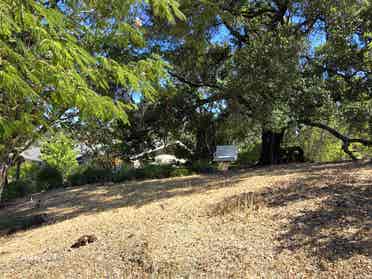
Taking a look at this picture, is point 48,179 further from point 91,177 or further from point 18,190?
point 91,177

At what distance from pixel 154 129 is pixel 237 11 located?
431 centimetres

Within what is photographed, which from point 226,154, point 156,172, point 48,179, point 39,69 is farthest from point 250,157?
point 39,69

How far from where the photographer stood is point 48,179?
12.3 metres

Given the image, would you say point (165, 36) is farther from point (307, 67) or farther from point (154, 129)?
point (307, 67)

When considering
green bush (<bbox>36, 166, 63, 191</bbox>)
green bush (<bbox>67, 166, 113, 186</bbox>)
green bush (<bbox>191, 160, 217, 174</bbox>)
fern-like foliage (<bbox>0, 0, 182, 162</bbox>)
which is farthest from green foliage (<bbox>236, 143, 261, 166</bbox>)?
fern-like foliage (<bbox>0, 0, 182, 162</bbox>)

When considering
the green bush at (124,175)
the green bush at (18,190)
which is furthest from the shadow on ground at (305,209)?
the green bush at (18,190)

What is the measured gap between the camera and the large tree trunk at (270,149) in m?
11.5

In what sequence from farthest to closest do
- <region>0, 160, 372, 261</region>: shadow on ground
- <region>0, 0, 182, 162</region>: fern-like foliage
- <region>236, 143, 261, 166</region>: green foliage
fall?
<region>236, 143, 261, 166</region>: green foliage
<region>0, 160, 372, 261</region>: shadow on ground
<region>0, 0, 182, 162</region>: fern-like foliage

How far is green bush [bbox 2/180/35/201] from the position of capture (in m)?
10.3

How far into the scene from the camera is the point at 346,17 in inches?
347

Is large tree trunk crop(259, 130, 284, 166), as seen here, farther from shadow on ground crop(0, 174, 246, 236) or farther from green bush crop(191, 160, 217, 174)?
shadow on ground crop(0, 174, 246, 236)

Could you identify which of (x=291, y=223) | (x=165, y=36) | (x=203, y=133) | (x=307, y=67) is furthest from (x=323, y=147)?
(x=291, y=223)

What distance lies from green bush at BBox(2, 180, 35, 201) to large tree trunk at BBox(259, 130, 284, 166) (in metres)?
7.70

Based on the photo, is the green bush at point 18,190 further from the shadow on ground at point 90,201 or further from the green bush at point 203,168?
the green bush at point 203,168
